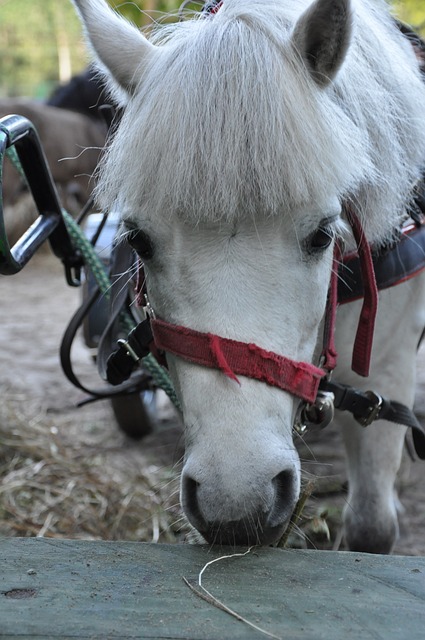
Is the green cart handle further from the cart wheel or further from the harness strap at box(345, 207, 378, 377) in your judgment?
the cart wheel

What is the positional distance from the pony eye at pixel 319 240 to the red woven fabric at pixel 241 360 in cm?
20

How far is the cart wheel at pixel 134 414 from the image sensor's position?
10.7 ft

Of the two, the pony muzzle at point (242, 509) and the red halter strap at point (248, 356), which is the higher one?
the red halter strap at point (248, 356)

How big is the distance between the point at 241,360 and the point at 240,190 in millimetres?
267

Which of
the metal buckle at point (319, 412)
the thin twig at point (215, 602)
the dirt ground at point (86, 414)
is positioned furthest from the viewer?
the dirt ground at point (86, 414)

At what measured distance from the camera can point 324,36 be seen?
4.11 ft

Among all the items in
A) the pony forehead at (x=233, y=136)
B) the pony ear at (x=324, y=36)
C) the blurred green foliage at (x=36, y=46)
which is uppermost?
the pony ear at (x=324, y=36)

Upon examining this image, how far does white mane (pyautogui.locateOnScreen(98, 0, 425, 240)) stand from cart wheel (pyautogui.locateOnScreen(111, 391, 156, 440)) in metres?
1.93

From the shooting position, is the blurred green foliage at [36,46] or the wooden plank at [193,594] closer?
the wooden plank at [193,594]

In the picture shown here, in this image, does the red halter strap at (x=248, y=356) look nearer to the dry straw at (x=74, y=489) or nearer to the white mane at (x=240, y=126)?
the white mane at (x=240, y=126)

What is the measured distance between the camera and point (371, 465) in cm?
182

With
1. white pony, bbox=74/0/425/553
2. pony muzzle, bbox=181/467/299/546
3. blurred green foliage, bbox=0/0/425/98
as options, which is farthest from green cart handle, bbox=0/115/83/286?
blurred green foliage, bbox=0/0/425/98

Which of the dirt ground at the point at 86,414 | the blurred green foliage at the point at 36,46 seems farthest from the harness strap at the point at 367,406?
the blurred green foliage at the point at 36,46

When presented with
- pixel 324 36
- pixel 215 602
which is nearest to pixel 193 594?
pixel 215 602
